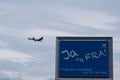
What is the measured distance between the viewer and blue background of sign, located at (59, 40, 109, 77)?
3597 cm

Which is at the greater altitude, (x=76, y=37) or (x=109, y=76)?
(x=76, y=37)

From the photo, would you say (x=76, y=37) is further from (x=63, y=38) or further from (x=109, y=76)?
(x=109, y=76)

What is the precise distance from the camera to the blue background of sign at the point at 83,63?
118 feet

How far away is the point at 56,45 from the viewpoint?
3638cm

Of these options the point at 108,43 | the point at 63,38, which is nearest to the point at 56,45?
the point at 63,38

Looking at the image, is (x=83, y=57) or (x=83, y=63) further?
(x=83, y=57)

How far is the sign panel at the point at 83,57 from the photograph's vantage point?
1420 inches

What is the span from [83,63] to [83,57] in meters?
Answer: 0.37

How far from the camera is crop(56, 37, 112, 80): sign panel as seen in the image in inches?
1420

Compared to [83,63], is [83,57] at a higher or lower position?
higher

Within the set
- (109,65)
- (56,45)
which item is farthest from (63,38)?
(109,65)

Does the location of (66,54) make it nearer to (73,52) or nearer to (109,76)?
(73,52)

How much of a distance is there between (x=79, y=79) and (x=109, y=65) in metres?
1.92

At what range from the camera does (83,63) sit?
36.2 m
